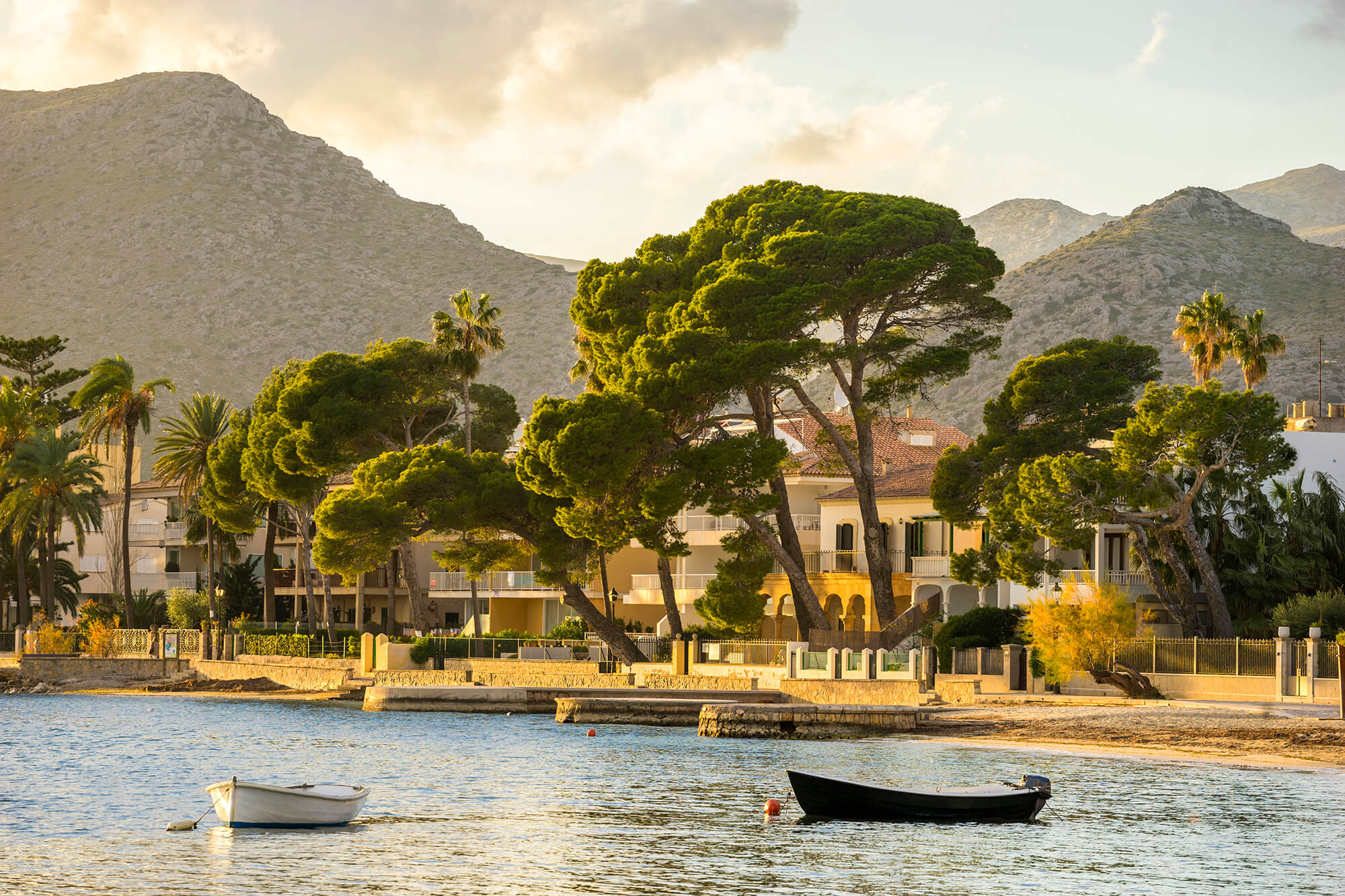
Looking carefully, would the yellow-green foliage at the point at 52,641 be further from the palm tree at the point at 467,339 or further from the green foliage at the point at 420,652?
the green foliage at the point at 420,652

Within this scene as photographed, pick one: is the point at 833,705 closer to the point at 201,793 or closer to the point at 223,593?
the point at 201,793

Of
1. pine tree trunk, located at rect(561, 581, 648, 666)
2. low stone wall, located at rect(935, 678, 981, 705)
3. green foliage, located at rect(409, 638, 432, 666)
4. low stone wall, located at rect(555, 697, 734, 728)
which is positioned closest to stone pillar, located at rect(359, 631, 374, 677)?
green foliage, located at rect(409, 638, 432, 666)

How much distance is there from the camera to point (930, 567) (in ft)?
206

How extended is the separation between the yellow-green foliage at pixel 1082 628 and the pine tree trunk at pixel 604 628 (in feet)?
61.5

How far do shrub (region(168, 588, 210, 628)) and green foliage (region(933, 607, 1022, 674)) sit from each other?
164 feet

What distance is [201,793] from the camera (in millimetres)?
34344

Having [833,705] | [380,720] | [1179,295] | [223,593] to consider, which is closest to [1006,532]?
[833,705]

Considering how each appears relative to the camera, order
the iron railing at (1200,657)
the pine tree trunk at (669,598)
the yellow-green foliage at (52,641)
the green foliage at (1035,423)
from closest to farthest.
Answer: the iron railing at (1200,657) → the green foliage at (1035,423) → the pine tree trunk at (669,598) → the yellow-green foliage at (52,641)

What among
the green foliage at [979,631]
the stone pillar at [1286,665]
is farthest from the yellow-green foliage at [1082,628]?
the green foliage at [979,631]

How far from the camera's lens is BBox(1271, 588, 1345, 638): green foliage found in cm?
4584

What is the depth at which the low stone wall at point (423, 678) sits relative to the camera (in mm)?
64312

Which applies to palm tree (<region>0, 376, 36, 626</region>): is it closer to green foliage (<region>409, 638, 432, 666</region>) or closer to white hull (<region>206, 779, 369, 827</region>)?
green foliage (<region>409, 638, 432, 666</region>)

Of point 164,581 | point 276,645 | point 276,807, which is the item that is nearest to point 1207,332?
point 276,807

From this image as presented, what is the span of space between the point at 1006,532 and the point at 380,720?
69.8 feet
